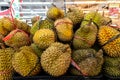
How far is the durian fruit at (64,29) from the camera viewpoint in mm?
1252

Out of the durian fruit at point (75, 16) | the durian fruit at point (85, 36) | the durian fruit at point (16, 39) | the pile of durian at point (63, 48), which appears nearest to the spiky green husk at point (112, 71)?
the pile of durian at point (63, 48)

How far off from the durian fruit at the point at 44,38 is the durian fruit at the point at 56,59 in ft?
0.13

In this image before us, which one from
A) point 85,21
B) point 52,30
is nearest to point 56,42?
point 52,30

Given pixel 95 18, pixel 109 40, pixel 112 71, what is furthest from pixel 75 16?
pixel 112 71

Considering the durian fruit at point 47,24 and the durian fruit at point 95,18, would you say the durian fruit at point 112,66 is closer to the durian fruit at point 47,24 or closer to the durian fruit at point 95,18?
the durian fruit at point 95,18

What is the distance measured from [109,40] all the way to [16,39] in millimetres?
425

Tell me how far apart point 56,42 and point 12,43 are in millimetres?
240

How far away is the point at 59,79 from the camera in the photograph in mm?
1192

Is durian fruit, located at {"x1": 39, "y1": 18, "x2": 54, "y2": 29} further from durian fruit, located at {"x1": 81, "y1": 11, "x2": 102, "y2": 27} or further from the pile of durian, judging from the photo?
durian fruit, located at {"x1": 81, "y1": 11, "x2": 102, "y2": 27}

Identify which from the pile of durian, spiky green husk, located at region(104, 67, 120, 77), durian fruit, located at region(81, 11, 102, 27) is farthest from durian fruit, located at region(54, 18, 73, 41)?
spiky green husk, located at region(104, 67, 120, 77)

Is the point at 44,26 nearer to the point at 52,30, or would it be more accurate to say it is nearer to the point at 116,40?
the point at 52,30

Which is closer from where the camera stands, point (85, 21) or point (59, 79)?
point (59, 79)

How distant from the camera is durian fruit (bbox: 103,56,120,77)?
1237mm

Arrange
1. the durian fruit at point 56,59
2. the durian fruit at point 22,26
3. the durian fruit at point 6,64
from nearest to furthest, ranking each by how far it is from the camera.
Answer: the durian fruit at point 56,59 → the durian fruit at point 6,64 → the durian fruit at point 22,26
